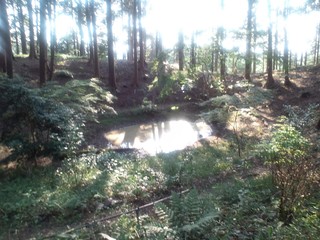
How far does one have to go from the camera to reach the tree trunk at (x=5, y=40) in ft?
45.0

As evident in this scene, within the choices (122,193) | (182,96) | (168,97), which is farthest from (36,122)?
(182,96)

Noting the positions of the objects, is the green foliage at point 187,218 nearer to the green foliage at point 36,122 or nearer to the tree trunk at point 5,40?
the green foliage at point 36,122

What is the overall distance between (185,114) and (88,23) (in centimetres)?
1111

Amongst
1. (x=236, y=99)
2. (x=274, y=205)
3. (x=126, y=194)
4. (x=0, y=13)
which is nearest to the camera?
(x=274, y=205)

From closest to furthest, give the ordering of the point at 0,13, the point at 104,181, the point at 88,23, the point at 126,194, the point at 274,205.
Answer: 1. the point at 274,205
2. the point at 126,194
3. the point at 104,181
4. the point at 0,13
5. the point at 88,23

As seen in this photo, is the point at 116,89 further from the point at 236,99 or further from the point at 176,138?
the point at 236,99

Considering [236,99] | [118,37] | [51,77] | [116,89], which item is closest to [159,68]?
[116,89]

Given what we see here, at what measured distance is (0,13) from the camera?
1383cm

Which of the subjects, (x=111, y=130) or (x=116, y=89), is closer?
(x=111, y=130)

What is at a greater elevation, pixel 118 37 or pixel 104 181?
pixel 118 37

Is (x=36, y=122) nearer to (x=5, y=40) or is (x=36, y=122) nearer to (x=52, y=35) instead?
(x=5, y=40)

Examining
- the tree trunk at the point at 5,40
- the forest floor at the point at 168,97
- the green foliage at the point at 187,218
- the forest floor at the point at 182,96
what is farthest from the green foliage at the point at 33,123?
the green foliage at the point at 187,218

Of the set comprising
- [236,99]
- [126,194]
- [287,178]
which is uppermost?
[236,99]

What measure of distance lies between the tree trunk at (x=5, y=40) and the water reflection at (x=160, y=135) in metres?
5.52
